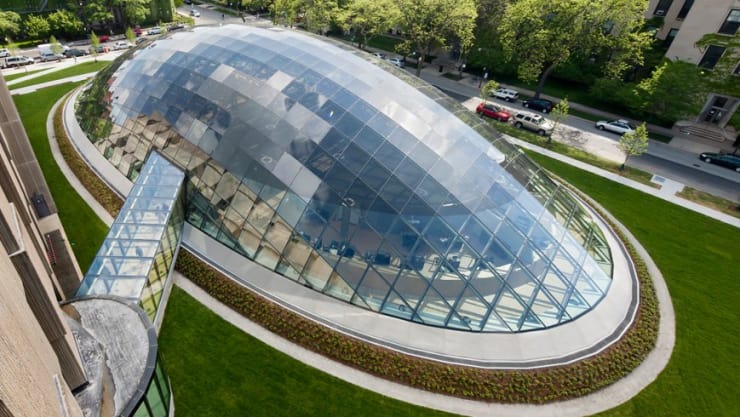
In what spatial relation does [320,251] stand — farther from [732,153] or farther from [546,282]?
[732,153]

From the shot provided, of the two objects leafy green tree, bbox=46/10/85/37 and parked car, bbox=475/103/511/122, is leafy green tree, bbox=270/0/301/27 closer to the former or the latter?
leafy green tree, bbox=46/10/85/37

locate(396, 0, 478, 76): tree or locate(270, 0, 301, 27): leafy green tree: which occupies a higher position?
locate(396, 0, 478, 76): tree

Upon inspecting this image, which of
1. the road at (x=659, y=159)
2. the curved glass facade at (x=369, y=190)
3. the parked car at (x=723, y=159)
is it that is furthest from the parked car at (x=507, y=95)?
the curved glass facade at (x=369, y=190)

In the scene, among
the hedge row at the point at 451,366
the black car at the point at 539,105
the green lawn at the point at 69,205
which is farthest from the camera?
the black car at the point at 539,105

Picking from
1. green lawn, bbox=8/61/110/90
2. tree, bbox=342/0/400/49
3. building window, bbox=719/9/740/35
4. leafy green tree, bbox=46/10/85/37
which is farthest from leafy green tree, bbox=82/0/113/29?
building window, bbox=719/9/740/35

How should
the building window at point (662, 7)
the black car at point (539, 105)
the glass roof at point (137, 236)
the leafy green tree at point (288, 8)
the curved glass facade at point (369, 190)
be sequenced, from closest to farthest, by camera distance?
1. the glass roof at point (137, 236)
2. the curved glass facade at point (369, 190)
3. the black car at point (539, 105)
4. the building window at point (662, 7)
5. the leafy green tree at point (288, 8)

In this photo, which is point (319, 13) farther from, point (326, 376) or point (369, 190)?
point (326, 376)

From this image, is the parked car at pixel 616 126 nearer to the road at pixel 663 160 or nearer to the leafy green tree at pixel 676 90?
the road at pixel 663 160
